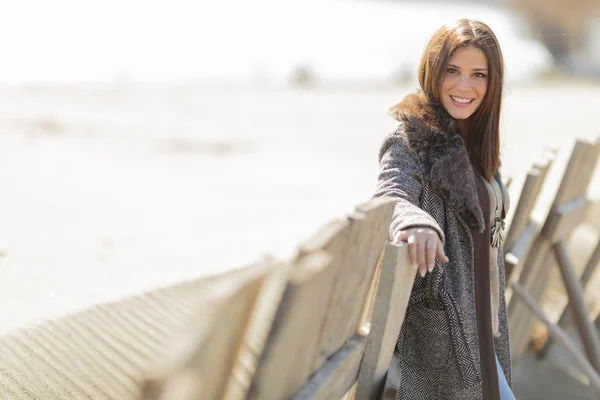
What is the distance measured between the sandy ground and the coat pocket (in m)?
0.68

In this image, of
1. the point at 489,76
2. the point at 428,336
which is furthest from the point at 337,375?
the point at 489,76

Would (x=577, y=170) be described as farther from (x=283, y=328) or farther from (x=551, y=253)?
(x=283, y=328)

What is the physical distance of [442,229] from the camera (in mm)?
1940

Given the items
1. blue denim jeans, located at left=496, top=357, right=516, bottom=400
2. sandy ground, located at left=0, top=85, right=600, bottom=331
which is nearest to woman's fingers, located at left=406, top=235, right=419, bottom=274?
blue denim jeans, located at left=496, top=357, right=516, bottom=400

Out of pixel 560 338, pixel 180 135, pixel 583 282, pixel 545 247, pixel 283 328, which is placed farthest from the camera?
pixel 180 135

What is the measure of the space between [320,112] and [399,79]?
27.3ft

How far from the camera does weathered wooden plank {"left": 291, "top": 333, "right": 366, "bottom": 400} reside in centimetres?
138

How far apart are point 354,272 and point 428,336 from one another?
58 cm

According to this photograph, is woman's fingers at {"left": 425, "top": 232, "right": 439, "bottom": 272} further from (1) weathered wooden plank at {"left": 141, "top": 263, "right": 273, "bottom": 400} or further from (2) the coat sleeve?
(1) weathered wooden plank at {"left": 141, "top": 263, "right": 273, "bottom": 400}

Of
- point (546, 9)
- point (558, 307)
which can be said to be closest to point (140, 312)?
point (558, 307)

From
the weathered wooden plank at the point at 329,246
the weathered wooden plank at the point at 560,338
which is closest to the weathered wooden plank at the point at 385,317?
the weathered wooden plank at the point at 329,246

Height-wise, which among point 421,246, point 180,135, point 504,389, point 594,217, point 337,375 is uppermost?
point 421,246

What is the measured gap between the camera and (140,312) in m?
2.77

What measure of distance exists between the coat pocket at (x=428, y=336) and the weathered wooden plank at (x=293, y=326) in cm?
73
